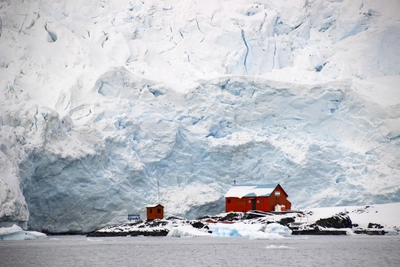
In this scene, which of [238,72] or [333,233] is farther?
[238,72]

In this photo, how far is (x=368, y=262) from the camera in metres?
26.1

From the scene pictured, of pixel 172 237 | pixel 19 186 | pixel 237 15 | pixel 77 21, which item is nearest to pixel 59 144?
pixel 19 186

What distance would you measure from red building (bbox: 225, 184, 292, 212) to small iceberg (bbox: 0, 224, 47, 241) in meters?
10.9

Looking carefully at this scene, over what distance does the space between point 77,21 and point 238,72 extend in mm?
11335

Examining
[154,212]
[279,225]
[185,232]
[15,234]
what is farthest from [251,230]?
[15,234]

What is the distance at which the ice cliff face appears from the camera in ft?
146

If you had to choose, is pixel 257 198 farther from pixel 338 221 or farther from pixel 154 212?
pixel 338 221

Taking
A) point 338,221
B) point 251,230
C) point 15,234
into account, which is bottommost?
point 15,234

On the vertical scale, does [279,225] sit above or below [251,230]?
above

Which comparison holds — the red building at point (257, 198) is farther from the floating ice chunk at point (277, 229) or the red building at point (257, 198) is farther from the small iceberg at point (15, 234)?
the small iceberg at point (15, 234)

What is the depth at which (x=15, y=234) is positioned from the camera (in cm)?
3956

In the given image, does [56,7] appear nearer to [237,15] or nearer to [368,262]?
[237,15]

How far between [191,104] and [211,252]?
745 inches

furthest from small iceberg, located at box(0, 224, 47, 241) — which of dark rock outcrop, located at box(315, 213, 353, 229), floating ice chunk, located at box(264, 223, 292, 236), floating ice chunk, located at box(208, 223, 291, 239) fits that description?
dark rock outcrop, located at box(315, 213, 353, 229)
